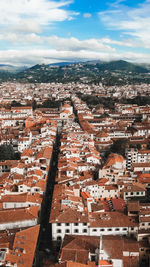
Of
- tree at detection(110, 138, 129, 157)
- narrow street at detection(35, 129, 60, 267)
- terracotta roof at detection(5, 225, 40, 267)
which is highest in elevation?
tree at detection(110, 138, 129, 157)

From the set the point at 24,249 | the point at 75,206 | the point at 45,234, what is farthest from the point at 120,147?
the point at 24,249

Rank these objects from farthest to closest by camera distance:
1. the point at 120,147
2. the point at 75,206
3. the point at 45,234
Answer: the point at 120,147, the point at 75,206, the point at 45,234

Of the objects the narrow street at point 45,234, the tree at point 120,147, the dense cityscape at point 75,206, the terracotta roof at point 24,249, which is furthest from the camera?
the tree at point 120,147

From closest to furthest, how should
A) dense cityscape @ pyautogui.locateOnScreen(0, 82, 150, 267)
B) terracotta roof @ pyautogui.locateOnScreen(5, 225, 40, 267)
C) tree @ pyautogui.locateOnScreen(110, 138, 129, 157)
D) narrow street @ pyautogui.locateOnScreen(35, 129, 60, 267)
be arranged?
terracotta roof @ pyautogui.locateOnScreen(5, 225, 40, 267) → dense cityscape @ pyautogui.locateOnScreen(0, 82, 150, 267) → narrow street @ pyautogui.locateOnScreen(35, 129, 60, 267) → tree @ pyautogui.locateOnScreen(110, 138, 129, 157)

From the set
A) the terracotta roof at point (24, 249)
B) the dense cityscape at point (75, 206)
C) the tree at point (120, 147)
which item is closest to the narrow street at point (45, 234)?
the dense cityscape at point (75, 206)

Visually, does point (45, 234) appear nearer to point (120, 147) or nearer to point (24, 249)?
point (24, 249)

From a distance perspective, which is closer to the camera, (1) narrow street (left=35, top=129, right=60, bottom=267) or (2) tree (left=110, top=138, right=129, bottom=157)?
(1) narrow street (left=35, top=129, right=60, bottom=267)

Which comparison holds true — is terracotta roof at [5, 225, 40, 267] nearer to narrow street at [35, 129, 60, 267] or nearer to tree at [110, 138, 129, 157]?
narrow street at [35, 129, 60, 267]

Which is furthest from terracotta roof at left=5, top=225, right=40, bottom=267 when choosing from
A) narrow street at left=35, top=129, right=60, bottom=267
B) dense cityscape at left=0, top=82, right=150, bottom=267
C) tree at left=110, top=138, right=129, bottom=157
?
tree at left=110, top=138, right=129, bottom=157

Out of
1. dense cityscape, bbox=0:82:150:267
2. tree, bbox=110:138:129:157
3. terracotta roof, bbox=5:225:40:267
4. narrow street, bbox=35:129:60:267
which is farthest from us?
tree, bbox=110:138:129:157

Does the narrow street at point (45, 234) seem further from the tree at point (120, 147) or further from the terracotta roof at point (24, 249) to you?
the tree at point (120, 147)

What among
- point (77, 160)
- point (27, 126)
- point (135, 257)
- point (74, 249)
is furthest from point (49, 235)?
point (27, 126)

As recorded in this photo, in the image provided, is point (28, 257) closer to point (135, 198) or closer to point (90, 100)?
point (135, 198)
